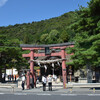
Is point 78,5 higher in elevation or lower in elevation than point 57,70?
higher

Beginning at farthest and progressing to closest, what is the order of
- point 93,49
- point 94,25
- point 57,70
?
point 57,70 < point 94,25 < point 93,49

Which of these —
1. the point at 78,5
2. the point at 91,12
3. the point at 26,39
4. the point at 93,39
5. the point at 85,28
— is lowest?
the point at 93,39

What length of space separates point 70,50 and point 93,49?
3.16 meters

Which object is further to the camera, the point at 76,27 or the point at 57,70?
the point at 57,70

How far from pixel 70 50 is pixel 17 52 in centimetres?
1160

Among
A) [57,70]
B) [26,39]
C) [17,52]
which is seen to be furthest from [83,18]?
[26,39]

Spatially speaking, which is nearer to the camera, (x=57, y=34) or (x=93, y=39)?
(x=93, y=39)

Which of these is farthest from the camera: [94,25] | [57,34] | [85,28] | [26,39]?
[26,39]

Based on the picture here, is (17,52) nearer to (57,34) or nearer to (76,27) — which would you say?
(76,27)

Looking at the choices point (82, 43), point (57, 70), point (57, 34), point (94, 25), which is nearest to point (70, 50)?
point (82, 43)

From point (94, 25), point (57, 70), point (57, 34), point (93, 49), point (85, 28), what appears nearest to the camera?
point (93, 49)

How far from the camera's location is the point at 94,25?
14695mm

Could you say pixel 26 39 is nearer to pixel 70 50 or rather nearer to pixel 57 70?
pixel 57 70

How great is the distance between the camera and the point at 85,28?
→ 617 inches
